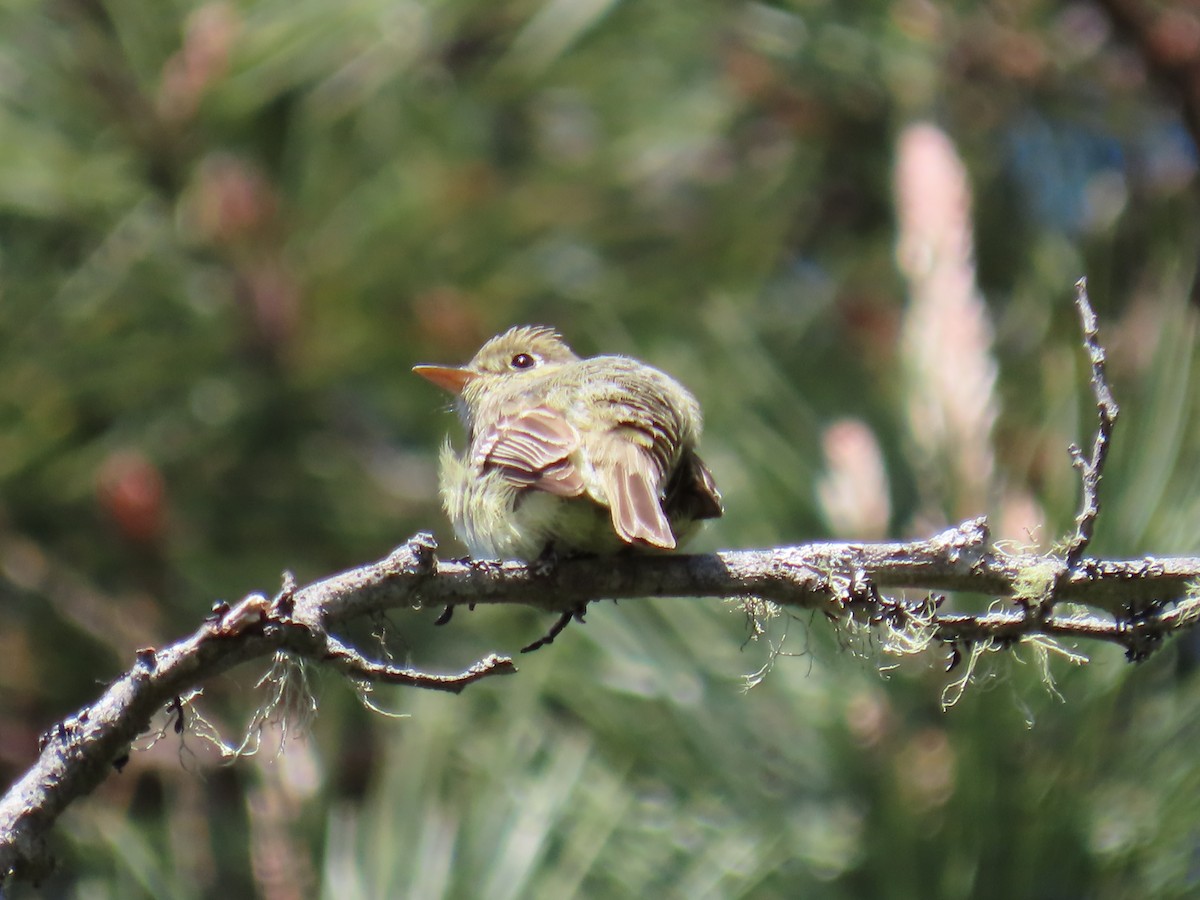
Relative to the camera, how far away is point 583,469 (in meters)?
2.40

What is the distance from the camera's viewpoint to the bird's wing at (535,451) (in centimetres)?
236

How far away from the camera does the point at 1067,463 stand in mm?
2475

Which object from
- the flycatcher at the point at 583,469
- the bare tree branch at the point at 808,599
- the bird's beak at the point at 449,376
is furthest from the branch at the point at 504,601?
the bird's beak at the point at 449,376

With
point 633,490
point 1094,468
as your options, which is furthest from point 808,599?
point 633,490

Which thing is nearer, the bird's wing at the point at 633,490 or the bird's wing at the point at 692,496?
the bird's wing at the point at 633,490

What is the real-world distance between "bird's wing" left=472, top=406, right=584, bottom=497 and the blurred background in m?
0.38

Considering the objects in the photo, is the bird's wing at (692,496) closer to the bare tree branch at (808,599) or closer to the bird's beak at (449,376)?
the bare tree branch at (808,599)

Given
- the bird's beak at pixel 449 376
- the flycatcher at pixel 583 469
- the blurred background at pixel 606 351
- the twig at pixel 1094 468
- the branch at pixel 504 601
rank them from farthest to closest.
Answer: the bird's beak at pixel 449 376 < the blurred background at pixel 606 351 < the flycatcher at pixel 583 469 < the twig at pixel 1094 468 < the branch at pixel 504 601

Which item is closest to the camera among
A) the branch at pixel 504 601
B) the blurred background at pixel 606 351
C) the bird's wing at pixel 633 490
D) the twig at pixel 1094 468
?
the branch at pixel 504 601

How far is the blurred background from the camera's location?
2.45 metres

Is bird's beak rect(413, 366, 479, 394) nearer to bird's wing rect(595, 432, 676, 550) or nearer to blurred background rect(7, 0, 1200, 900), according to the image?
blurred background rect(7, 0, 1200, 900)

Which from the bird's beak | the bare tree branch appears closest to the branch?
the bare tree branch

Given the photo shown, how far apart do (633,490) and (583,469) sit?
0.43 ft

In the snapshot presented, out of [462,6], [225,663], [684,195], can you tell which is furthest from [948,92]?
[225,663]
